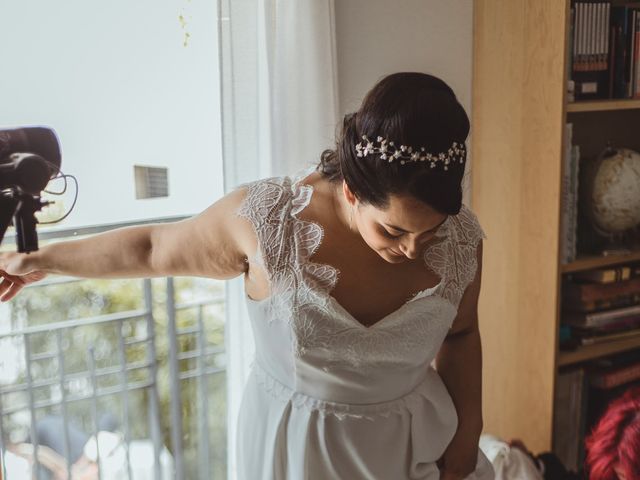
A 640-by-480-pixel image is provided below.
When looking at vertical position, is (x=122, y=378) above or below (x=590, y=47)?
below

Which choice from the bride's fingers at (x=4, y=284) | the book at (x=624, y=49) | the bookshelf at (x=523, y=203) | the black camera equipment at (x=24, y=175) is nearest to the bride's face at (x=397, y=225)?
the black camera equipment at (x=24, y=175)

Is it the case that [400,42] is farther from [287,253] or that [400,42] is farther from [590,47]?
[287,253]

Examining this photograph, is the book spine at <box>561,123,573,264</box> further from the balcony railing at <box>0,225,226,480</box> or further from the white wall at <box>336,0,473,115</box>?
the balcony railing at <box>0,225,226,480</box>

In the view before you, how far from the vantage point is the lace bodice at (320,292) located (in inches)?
46.8

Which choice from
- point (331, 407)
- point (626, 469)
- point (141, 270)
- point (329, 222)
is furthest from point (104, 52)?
point (626, 469)

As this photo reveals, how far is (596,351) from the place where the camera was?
210 centimetres

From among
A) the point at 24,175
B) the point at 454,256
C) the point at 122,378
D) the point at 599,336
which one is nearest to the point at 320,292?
the point at 454,256

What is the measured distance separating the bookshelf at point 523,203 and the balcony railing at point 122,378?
78cm

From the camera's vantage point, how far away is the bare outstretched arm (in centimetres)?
122

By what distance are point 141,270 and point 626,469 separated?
0.95 meters

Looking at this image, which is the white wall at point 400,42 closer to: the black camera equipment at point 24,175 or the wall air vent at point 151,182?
the wall air vent at point 151,182

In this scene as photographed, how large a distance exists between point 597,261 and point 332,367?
1.08m

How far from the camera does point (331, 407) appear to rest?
1285mm

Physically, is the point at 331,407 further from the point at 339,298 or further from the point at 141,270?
the point at 141,270
